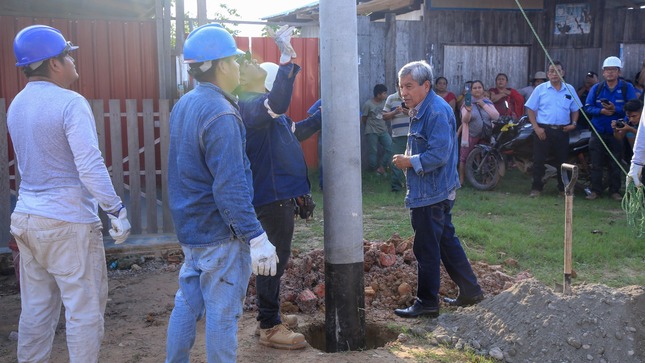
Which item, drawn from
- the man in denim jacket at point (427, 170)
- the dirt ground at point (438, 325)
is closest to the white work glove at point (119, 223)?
the dirt ground at point (438, 325)

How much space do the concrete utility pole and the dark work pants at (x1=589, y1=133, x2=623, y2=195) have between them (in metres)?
6.73

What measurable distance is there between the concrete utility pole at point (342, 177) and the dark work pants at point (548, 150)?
6715 mm

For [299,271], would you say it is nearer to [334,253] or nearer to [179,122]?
[334,253]

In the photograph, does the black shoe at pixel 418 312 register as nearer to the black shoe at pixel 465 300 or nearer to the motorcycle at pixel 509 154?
the black shoe at pixel 465 300

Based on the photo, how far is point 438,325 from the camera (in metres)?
4.87

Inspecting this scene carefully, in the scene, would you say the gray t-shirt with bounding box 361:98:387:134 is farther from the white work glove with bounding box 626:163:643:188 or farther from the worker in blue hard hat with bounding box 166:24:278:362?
the worker in blue hard hat with bounding box 166:24:278:362

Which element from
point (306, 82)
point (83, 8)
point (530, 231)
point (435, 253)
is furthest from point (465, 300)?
point (83, 8)

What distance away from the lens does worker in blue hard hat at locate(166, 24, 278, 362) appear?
10.7 ft

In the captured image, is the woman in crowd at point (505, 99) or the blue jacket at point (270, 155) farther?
the woman in crowd at point (505, 99)

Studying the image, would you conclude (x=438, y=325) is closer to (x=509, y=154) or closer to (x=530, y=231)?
(x=530, y=231)

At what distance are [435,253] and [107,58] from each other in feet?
24.3


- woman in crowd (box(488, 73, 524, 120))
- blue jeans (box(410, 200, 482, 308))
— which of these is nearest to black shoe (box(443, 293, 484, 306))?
blue jeans (box(410, 200, 482, 308))

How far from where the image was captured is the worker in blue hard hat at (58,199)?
3537mm

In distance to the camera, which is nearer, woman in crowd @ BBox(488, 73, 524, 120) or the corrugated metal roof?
the corrugated metal roof
